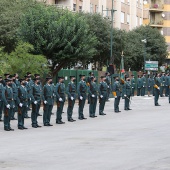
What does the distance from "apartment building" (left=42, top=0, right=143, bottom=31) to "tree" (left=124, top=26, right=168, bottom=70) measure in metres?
1.97

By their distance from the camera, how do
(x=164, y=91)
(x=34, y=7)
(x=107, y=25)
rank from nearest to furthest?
1. (x=34, y=7)
2. (x=164, y=91)
3. (x=107, y=25)

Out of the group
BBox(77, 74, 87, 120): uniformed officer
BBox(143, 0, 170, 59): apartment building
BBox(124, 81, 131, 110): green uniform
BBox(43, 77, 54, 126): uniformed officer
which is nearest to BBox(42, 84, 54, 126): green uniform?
BBox(43, 77, 54, 126): uniformed officer

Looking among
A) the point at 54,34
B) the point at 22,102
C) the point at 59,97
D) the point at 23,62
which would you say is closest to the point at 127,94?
the point at 23,62

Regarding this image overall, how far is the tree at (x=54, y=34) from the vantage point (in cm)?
4450

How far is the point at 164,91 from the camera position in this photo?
2314 inches

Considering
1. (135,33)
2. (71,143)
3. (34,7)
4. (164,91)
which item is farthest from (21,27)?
(135,33)

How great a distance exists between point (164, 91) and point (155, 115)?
26.0 metres

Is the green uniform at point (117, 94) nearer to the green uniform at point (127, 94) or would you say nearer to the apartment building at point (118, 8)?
the green uniform at point (127, 94)

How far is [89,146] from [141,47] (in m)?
64.2

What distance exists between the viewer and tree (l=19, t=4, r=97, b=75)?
44.5 meters

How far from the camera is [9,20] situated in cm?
4584

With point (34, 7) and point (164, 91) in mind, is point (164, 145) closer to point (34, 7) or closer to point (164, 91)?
point (34, 7)

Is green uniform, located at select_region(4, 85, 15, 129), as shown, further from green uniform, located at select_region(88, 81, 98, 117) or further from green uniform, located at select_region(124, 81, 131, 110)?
green uniform, located at select_region(124, 81, 131, 110)

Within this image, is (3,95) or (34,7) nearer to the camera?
(3,95)
